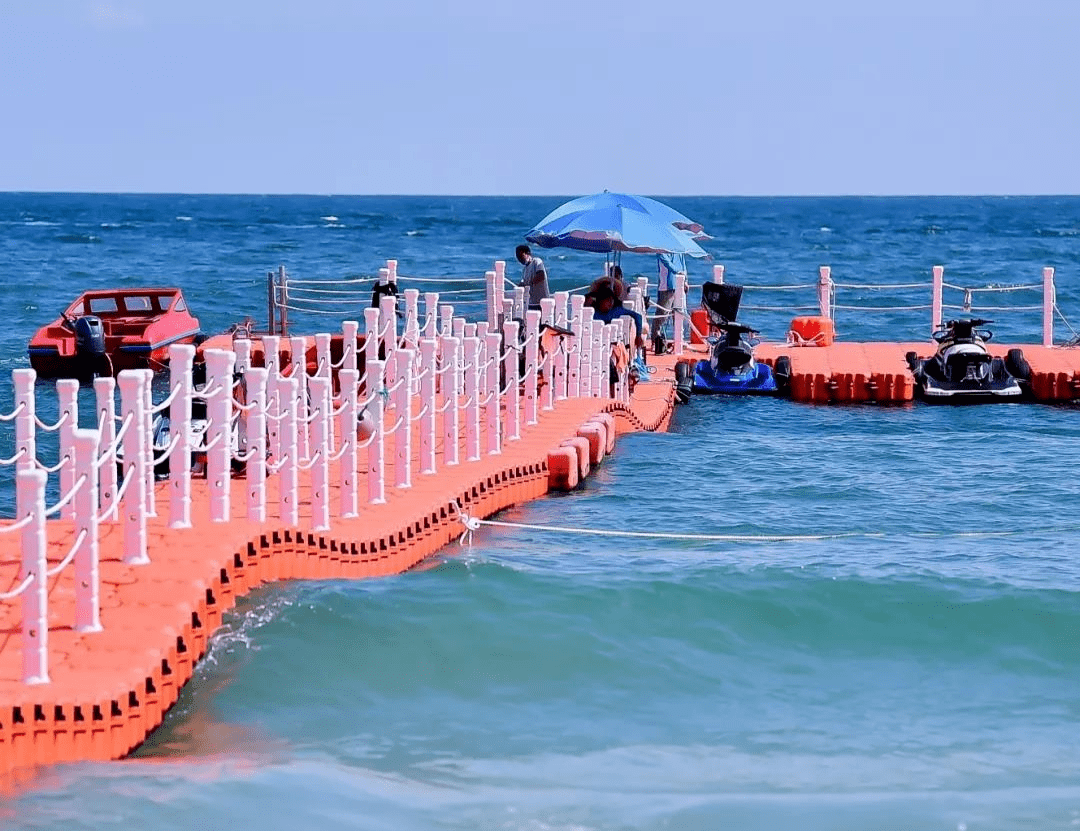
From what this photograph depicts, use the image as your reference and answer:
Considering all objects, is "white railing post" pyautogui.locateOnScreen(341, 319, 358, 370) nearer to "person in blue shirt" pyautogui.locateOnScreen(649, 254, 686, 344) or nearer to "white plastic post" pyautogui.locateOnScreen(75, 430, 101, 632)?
"white plastic post" pyautogui.locateOnScreen(75, 430, 101, 632)

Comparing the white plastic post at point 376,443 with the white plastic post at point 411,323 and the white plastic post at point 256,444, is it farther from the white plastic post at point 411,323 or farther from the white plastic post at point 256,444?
the white plastic post at point 411,323

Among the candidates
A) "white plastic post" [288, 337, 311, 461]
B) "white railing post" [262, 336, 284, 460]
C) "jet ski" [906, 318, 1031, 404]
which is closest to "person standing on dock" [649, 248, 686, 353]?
"jet ski" [906, 318, 1031, 404]

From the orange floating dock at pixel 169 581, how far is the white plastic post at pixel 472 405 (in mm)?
137

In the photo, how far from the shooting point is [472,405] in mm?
14875

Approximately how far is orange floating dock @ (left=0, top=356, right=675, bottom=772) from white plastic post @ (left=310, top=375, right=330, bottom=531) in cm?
13

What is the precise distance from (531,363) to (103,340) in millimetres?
13951

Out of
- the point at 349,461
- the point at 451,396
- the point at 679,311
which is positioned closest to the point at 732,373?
the point at 679,311

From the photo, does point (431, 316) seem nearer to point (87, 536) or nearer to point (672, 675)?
point (672, 675)

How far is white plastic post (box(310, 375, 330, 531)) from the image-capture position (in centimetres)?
1141

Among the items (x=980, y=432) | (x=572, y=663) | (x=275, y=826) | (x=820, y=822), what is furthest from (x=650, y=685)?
(x=980, y=432)

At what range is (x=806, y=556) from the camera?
13.5 m

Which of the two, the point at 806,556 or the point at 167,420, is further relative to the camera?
the point at 167,420

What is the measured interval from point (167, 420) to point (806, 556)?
17.5 ft

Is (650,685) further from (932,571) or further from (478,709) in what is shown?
(932,571)
